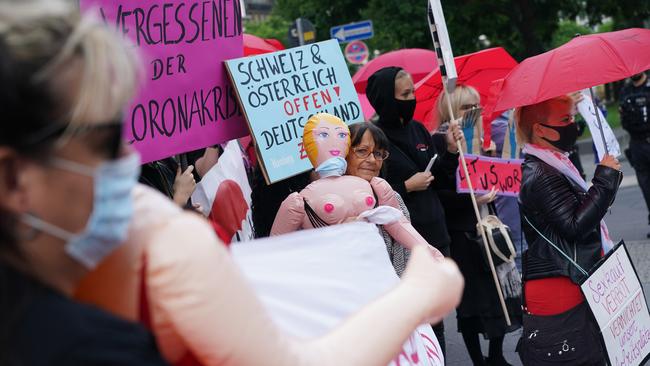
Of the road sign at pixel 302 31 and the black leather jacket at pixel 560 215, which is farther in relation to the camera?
the road sign at pixel 302 31

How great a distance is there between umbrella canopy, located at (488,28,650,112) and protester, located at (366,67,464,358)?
1.16 metres

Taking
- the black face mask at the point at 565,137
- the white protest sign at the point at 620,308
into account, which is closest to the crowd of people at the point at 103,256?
the white protest sign at the point at 620,308

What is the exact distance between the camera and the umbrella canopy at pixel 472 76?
324 inches

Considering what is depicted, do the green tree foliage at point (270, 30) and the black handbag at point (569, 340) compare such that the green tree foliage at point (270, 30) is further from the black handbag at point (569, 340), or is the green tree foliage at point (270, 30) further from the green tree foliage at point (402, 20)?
the black handbag at point (569, 340)

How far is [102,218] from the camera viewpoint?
139cm

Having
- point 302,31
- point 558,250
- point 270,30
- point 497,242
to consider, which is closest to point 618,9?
point 302,31

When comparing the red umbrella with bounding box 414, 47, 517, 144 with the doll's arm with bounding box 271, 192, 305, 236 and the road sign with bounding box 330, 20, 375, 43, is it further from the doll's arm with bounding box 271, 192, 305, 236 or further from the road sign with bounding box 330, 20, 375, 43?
the road sign with bounding box 330, 20, 375, 43

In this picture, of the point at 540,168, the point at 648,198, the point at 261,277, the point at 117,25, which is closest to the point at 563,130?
the point at 540,168

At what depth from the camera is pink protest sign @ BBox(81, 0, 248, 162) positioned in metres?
4.07

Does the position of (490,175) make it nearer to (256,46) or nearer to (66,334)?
(256,46)

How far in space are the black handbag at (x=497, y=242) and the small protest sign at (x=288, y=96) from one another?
1.40 meters

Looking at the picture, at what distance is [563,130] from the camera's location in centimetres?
468

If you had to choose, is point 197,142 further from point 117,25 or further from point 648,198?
point 648,198

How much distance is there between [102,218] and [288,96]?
3600mm
